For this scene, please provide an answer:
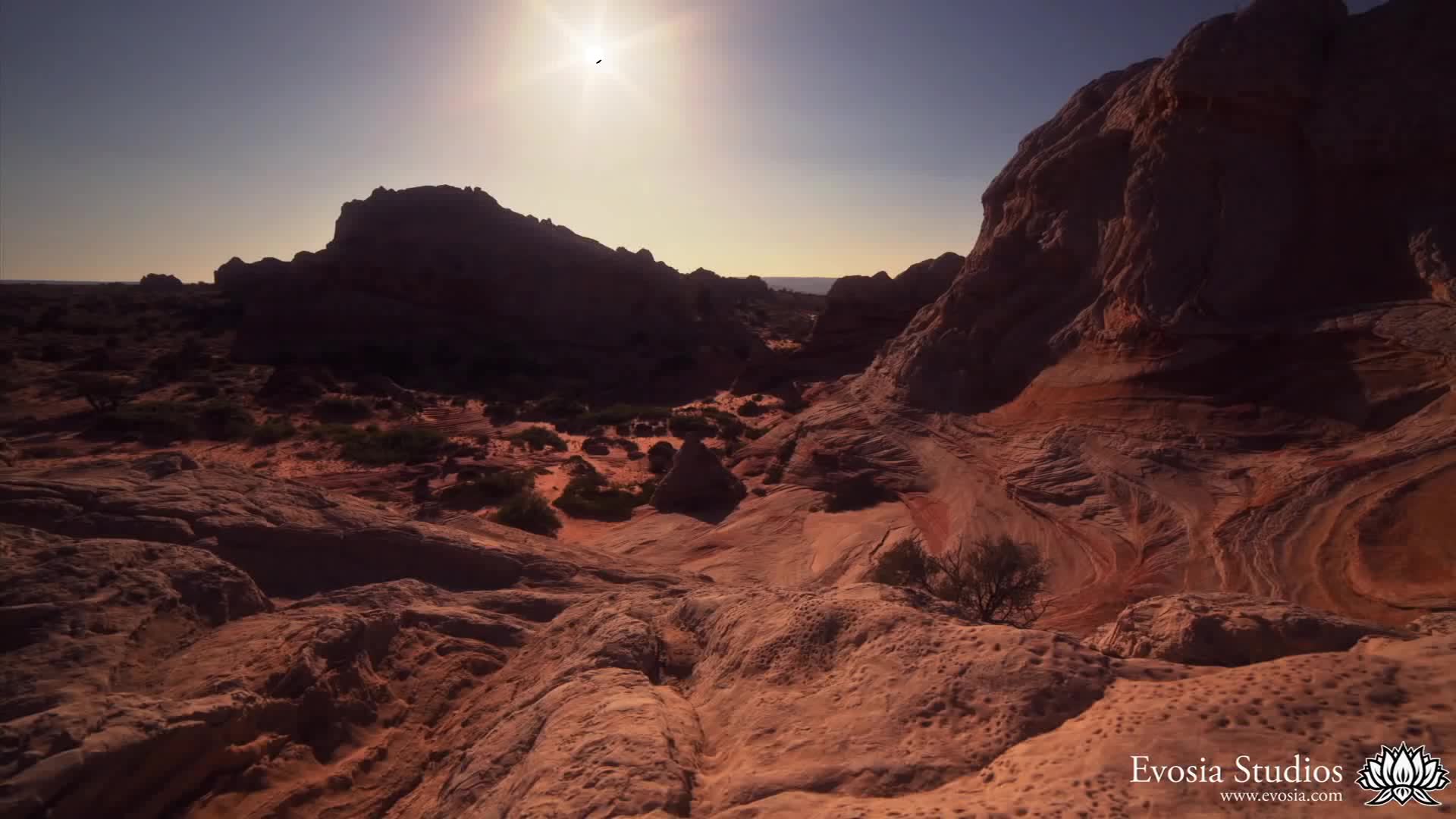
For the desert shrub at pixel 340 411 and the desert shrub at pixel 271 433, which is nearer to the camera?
the desert shrub at pixel 271 433

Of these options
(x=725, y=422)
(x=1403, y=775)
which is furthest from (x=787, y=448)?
(x=1403, y=775)

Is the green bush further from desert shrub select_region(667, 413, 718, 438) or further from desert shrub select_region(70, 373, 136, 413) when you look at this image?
desert shrub select_region(70, 373, 136, 413)

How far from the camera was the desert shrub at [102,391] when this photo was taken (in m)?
20.8

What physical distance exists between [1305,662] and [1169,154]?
10585 mm

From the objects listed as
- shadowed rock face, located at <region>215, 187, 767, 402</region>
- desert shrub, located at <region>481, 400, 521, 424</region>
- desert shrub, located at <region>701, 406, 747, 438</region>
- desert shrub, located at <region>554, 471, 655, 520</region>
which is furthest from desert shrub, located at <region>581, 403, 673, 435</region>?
desert shrub, located at <region>554, 471, 655, 520</region>

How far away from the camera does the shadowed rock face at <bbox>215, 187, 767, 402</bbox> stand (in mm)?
33875

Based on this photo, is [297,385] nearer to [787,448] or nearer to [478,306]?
[478,306]

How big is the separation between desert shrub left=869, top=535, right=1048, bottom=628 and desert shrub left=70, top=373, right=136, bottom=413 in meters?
24.0

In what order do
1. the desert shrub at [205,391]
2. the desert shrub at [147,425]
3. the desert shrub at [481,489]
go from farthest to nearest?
1. the desert shrub at [205,391]
2. the desert shrub at [147,425]
3. the desert shrub at [481,489]

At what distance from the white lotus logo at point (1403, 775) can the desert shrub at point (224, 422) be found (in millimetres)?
23487

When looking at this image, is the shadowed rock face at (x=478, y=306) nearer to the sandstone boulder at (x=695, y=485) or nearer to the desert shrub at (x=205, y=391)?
the desert shrub at (x=205, y=391)

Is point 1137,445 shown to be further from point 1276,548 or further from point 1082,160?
point 1082,160

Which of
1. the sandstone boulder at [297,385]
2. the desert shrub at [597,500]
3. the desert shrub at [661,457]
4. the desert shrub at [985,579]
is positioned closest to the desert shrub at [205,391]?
the sandstone boulder at [297,385]

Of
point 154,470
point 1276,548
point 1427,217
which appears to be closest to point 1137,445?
point 1276,548
